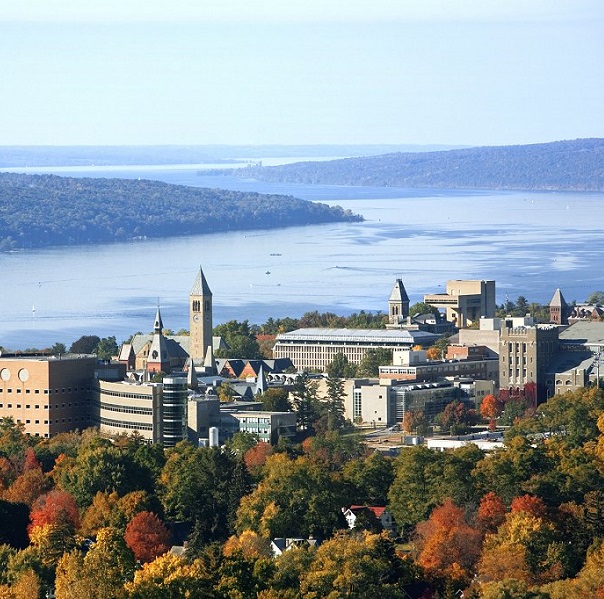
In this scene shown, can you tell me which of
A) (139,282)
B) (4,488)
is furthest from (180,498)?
(139,282)

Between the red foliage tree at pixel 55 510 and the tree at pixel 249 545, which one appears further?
the red foliage tree at pixel 55 510

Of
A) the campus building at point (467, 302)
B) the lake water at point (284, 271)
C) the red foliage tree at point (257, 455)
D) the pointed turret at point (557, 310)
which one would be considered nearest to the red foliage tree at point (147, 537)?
the red foliage tree at point (257, 455)

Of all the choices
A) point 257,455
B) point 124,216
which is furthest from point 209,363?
point 124,216

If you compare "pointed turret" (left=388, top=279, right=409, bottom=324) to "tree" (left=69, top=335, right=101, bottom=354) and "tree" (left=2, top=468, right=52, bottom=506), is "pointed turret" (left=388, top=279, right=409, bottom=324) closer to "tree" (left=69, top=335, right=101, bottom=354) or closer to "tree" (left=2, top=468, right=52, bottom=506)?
"tree" (left=69, top=335, right=101, bottom=354)

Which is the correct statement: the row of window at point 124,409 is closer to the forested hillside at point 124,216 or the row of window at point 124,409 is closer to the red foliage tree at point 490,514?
the red foliage tree at point 490,514

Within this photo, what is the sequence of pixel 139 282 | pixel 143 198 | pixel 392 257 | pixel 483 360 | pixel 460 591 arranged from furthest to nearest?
1. pixel 143 198
2. pixel 392 257
3. pixel 139 282
4. pixel 483 360
5. pixel 460 591

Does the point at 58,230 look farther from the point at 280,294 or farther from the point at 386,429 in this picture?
the point at 386,429
